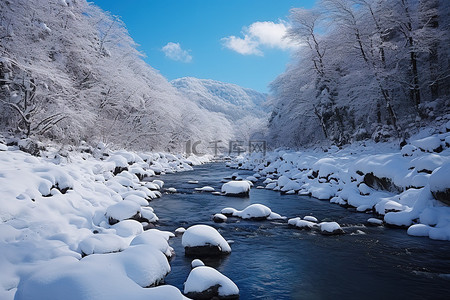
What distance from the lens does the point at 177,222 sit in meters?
8.67

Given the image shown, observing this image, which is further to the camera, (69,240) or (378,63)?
(378,63)

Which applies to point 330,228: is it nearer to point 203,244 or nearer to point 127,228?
point 203,244

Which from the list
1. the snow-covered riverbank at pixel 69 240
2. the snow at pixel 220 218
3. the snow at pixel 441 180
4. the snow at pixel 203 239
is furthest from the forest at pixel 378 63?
the snow-covered riverbank at pixel 69 240

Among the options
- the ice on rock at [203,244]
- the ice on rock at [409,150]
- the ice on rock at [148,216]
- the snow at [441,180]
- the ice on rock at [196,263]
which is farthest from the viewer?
the ice on rock at [409,150]

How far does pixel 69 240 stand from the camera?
18.2 feet

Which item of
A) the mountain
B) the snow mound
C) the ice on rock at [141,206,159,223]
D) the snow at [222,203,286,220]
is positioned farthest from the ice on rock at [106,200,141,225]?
the mountain

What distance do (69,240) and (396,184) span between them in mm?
10049

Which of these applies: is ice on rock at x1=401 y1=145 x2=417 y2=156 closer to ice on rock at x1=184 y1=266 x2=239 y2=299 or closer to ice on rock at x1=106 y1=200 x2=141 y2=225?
ice on rock at x1=184 y1=266 x2=239 y2=299

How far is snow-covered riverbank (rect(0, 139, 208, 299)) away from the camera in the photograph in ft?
11.4

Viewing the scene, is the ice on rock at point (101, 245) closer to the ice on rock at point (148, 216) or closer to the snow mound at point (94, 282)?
the snow mound at point (94, 282)

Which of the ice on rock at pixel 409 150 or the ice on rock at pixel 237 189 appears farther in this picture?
the ice on rock at pixel 237 189

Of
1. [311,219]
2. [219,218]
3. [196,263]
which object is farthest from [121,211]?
[311,219]

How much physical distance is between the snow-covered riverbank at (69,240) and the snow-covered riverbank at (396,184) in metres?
6.88

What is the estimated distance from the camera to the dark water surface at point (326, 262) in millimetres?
4648
